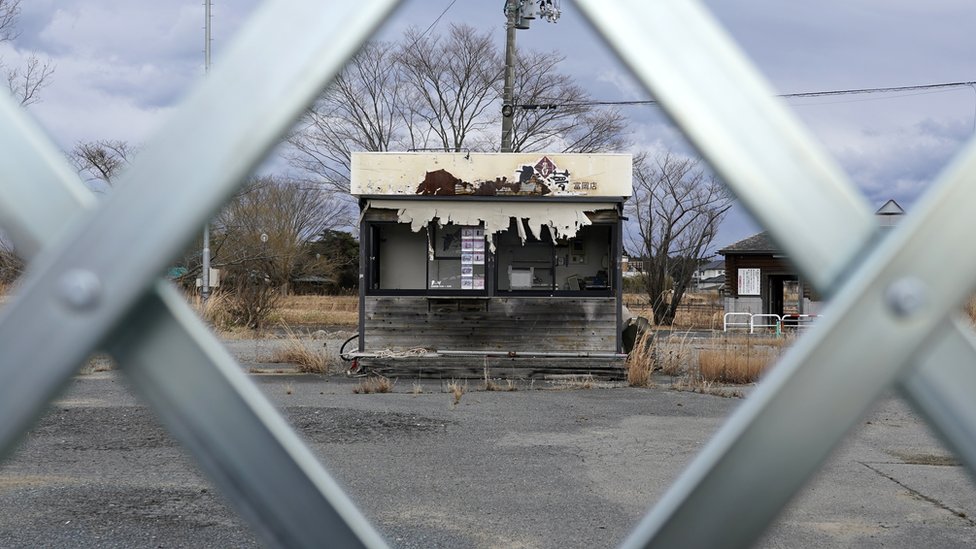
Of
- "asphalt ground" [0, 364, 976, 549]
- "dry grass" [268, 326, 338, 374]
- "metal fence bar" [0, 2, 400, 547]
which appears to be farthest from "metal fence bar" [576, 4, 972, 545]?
"dry grass" [268, 326, 338, 374]

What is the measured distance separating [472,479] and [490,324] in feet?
23.6

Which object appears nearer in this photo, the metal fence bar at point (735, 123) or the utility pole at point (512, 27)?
the metal fence bar at point (735, 123)

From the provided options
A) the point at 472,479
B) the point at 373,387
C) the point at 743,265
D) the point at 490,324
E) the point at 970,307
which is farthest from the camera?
the point at 743,265

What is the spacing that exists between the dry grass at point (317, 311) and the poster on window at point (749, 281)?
51.5ft

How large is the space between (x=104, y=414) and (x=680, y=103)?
10032 millimetres

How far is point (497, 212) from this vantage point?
45.2 feet

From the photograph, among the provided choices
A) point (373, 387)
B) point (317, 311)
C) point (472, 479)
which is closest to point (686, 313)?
point (317, 311)

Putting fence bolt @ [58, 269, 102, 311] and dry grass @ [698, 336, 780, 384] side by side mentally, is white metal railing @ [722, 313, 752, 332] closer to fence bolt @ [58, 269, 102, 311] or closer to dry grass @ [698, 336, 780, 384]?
dry grass @ [698, 336, 780, 384]

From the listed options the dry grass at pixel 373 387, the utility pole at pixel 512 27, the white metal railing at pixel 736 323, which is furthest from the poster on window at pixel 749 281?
the dry grass at pixel 373 387

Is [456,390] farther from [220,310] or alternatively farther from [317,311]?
[317,311]

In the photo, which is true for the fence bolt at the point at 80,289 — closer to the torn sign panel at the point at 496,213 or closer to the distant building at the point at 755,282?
the torn sign panel at the point at 496,213

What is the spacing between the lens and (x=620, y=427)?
30.0 feet

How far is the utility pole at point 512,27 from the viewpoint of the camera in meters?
23.2

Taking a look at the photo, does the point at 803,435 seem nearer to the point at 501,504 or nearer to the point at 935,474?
the point at 501,504
